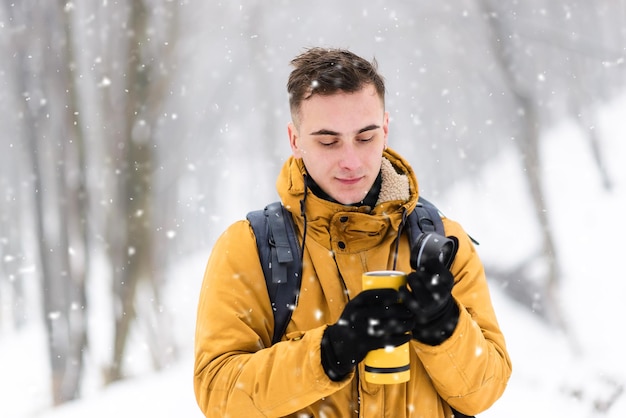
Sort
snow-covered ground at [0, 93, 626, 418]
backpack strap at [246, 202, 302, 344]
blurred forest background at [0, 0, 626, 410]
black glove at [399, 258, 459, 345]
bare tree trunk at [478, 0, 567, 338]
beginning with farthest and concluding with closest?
bare tree trunk at [478, 0, 567, 338], blurred forest background at [0, 0, 626, 410], snow-covered ground at [0, 93, 626, 418], backpack strap at [246, 202, 302, 344], black glove at [399, 258, 459, 345]

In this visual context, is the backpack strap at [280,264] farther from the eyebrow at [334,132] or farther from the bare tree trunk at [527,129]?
the bare tree trunk at [527,129]

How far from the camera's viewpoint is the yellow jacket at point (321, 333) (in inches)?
66.5

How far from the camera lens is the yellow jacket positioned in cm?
169

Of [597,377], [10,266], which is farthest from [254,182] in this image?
[597,377]

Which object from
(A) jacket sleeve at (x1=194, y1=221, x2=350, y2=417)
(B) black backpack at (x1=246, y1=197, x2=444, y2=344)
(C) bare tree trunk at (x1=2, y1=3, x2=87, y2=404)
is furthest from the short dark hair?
(C) bare tree trunk at (x1=2, y1=3, x2=87, y2=404)

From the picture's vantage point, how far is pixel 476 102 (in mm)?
6668

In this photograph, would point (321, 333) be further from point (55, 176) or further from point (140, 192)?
point (55, 176)

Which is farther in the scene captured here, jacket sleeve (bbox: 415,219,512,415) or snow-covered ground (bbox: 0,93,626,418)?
snow-covered ground (bbox: 0,93,626,418)

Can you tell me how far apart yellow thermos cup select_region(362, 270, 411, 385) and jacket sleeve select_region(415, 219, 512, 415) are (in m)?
0.09

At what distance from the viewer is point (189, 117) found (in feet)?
21.4

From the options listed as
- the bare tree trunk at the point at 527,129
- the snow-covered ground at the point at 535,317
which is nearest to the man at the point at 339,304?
the snow-covered ground at the point at 535,317

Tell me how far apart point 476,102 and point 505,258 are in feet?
5.48

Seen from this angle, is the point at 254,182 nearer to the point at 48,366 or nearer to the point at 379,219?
the point at 48,366

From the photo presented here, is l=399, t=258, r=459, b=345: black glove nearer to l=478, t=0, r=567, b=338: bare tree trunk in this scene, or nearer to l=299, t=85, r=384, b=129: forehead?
l=299, t=85, r=384, b=129: forehead
